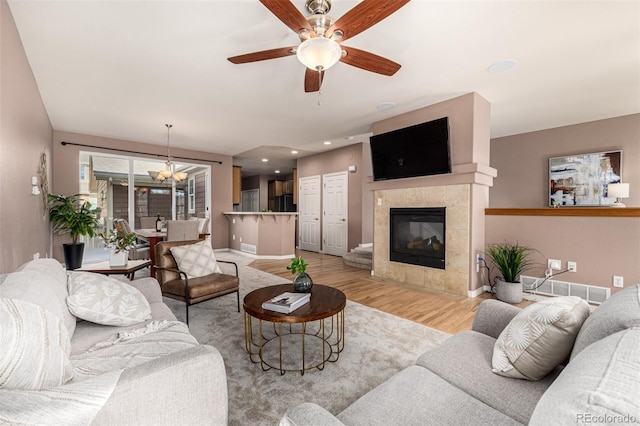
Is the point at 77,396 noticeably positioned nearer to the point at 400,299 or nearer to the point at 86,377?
the point at 86,377

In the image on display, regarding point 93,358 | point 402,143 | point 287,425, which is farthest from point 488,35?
point 93,358

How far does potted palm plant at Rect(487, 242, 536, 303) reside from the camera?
10.9ft

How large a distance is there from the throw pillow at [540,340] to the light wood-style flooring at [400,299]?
149 cm

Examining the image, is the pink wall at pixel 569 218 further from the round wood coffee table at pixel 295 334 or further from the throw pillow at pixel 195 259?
the throw pillow at pixel 195 259

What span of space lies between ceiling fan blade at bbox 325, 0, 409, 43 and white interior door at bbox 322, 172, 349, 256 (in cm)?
472

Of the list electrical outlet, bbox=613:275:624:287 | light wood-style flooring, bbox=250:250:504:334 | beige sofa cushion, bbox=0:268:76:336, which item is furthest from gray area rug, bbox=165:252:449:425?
electrical outlet, bbox=613:275:624:287

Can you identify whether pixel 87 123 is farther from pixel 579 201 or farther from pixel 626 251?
pixel 579 201

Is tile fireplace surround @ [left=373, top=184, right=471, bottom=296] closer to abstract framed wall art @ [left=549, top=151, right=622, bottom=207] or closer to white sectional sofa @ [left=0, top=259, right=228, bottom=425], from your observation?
abstract framed wall art @ [left=549, top=151, right=622, bottom=207]

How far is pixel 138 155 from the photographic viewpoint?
6082 mm

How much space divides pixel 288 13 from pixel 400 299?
3.14 meters

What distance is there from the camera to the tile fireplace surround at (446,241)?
3.53 meters

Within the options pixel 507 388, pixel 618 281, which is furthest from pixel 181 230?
pixel 618 281

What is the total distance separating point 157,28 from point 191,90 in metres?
1.20

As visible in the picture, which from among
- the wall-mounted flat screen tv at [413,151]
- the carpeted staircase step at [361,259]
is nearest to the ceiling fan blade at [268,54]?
the wall-mounted flat screen tv at [413,151]
